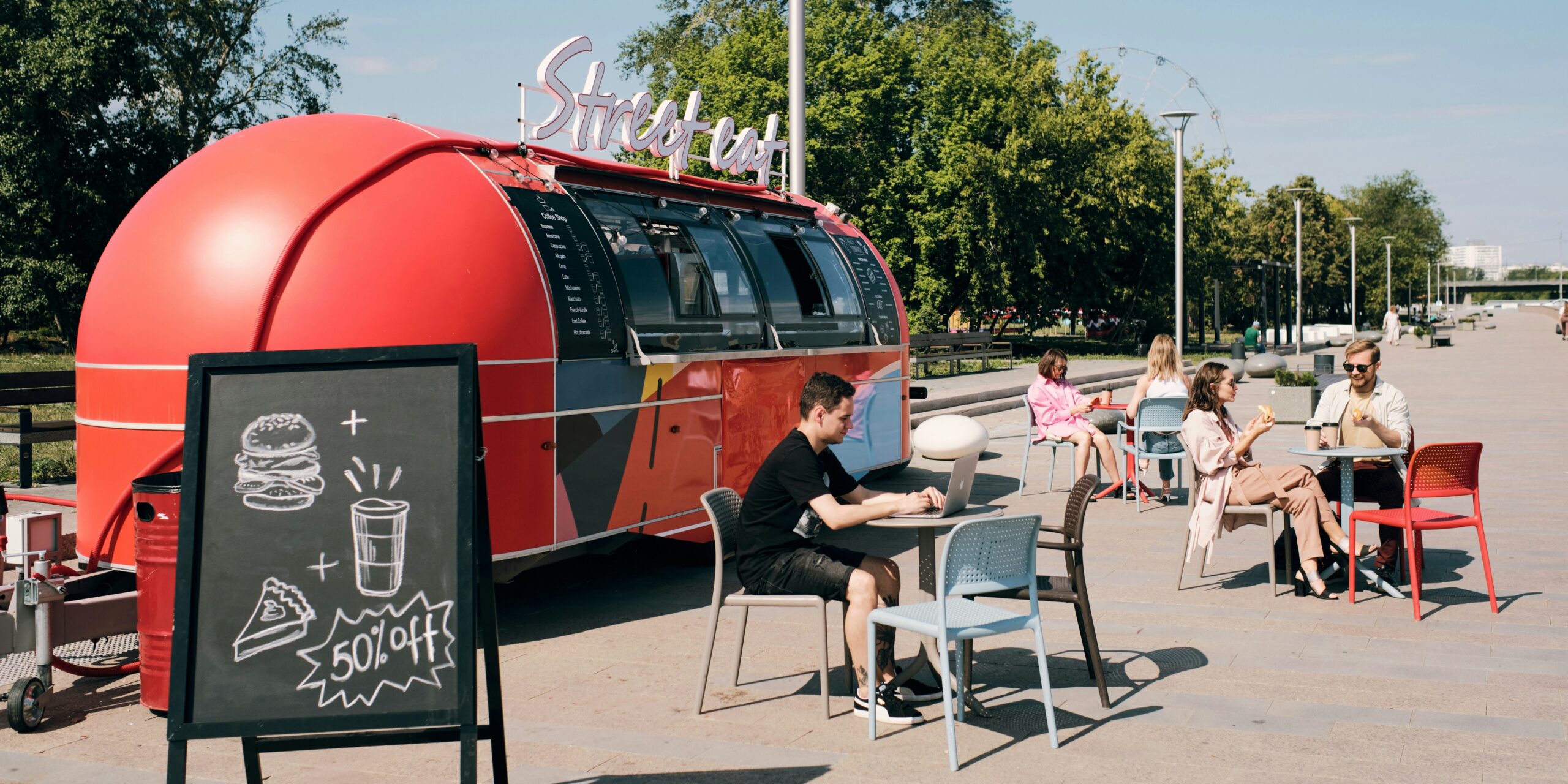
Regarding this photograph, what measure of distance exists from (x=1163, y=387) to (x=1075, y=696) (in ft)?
22.0

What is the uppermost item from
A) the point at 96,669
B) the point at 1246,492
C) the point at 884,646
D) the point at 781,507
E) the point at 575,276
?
the point at 575,276

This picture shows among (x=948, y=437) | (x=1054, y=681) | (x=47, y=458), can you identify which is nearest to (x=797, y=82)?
(x=948, y=437)

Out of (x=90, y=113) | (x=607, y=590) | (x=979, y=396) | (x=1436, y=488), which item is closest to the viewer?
(x=1436, y=488)

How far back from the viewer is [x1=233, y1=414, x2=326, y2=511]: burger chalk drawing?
14.1 feet

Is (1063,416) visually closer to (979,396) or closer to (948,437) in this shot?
(948,437)

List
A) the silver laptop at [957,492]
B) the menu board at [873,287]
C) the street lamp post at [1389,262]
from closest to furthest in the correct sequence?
the silver laptop at [957,492] → the menu board at [873,287] → the street lamp post at [1389,262]

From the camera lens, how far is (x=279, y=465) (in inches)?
171

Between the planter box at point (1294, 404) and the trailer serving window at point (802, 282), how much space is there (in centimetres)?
1086

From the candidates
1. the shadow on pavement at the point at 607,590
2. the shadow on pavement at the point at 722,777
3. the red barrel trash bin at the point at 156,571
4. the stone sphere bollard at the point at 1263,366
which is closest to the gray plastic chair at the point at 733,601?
the shadow on pavement at the point at 722,777

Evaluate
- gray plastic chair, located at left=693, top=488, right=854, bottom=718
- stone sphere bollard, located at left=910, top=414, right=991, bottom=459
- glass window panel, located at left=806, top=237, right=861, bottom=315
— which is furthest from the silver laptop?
glass window panel, located at left=806, top=237, right=861, bottom=315

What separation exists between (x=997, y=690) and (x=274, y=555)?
347 centimetres

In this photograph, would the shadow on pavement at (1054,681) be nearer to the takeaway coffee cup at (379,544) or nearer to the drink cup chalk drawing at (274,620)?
the takeaway coffee cup at (379,544)

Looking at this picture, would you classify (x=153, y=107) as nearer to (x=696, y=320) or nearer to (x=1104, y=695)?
(x=696, y=320)

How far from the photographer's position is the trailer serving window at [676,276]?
8.26 m
